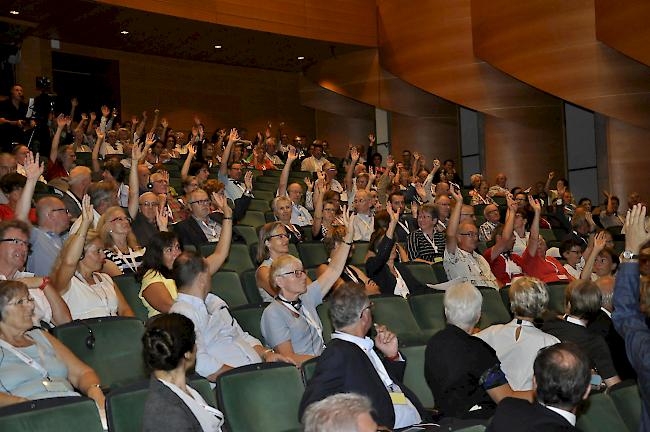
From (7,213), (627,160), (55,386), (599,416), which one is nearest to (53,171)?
(7,213)

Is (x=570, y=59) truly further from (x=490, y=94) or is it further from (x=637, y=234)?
(x=637, y=234)

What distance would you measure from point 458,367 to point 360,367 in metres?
0.52

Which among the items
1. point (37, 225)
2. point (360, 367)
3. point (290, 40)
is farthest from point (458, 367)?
point (290, 40)

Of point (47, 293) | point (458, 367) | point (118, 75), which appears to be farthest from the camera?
point (118, 75)

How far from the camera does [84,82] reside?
54.9ft

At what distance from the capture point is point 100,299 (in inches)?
179

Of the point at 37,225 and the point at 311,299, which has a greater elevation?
the point at 37,225

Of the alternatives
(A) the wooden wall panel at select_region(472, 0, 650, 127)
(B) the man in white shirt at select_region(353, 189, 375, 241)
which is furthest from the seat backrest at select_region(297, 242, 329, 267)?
(A) the wooden wall panel at select_region(472, 0, 650, 127)

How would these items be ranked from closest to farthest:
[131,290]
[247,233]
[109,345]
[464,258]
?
1. [109,345]
2. [131,290]
3. [464,258]
4. [247,233]

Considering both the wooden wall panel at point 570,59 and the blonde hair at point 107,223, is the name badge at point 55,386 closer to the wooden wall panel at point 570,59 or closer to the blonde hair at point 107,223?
the blonde hair at point 107,223

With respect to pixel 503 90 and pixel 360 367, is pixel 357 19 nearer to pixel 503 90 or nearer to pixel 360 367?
pixel 503 90

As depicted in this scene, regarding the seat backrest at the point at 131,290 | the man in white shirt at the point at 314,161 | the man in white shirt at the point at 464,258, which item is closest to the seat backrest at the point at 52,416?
the seat backrest at the point at 131,290

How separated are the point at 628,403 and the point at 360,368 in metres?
1.20

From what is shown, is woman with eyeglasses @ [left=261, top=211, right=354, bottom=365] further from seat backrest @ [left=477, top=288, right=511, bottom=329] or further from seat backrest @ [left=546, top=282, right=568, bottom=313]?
seat backrest @ [left=546, top=282, right=568, bottom=313]
